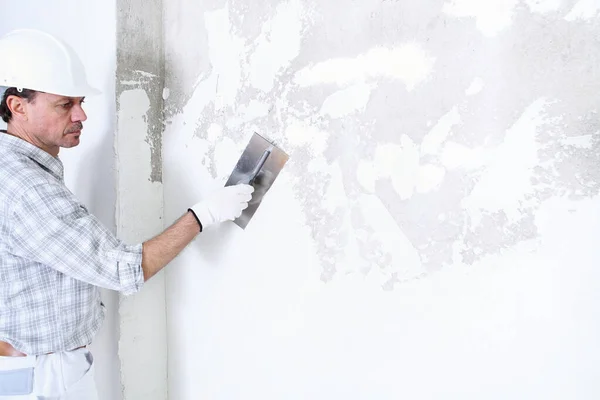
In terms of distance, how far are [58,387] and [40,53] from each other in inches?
37.1

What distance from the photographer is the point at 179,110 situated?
1.77 metres

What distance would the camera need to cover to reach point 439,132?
1.15 meters

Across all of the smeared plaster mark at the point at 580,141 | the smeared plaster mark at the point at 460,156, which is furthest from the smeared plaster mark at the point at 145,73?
the smeared plaster mark at the point at 580,141

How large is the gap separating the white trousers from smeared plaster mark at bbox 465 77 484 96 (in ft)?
4.23

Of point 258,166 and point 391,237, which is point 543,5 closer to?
point 391,237

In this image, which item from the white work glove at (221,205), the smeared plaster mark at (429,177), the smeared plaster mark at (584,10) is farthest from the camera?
the white work glove at (221,205)

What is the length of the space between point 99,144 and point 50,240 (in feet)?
2.07

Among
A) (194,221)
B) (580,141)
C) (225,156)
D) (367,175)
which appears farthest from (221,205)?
(580,141)

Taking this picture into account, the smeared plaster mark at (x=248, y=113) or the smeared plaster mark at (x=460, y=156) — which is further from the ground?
the smeared plaster mark at (x=248, y=113)

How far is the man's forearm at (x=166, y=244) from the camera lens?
139 cm

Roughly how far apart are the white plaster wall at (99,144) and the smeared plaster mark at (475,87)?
46.4 inches

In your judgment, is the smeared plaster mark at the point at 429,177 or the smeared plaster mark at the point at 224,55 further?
the smeared plaster mark at the point at 224,55

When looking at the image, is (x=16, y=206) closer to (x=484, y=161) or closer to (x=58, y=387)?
(x=58, y=387)

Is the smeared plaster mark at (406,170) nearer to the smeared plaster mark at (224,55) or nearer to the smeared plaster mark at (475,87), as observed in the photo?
the smeared plaster mark at (475,87)
